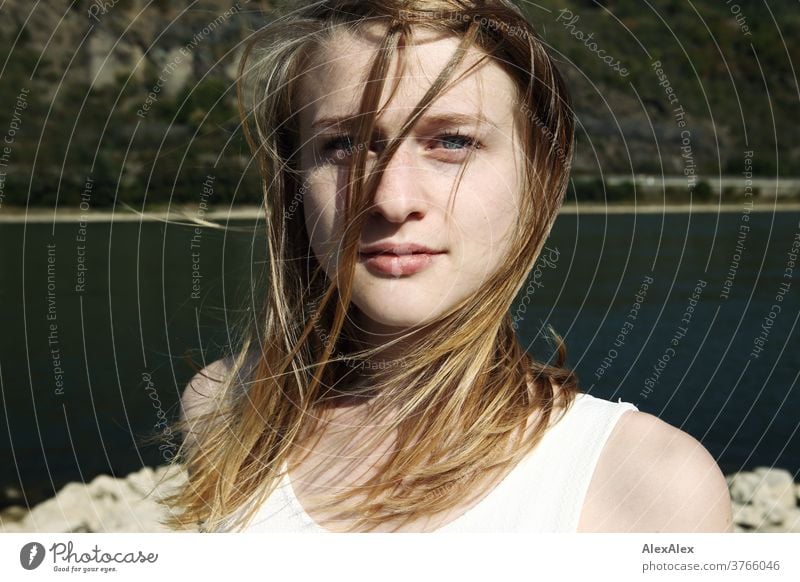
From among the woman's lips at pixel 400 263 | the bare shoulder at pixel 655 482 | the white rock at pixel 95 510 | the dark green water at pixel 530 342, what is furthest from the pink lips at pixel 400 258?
the white rock at pixel 95 510

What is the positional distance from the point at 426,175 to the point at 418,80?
0.28 feet

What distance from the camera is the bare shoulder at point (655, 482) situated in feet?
2.27

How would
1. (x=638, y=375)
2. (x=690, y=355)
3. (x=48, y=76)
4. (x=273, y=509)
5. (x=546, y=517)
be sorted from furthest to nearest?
(x=48, y=76) < (x=690, y=355) < (x=638, y=375) < (x=273, y=509) < (x=546, y=517)

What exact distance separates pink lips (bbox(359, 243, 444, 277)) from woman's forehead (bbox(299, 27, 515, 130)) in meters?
0.12

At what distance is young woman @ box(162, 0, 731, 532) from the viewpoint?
0.75 m

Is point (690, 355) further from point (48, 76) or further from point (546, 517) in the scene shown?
point (48, 76)

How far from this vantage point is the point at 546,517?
0.76 metres

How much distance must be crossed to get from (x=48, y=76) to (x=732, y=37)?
12.7 ft

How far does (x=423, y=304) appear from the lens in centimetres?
79

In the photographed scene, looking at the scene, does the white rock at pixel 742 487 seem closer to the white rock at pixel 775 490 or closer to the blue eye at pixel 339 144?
the white rock at pixel 775 490

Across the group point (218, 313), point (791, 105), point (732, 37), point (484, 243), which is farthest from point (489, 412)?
point (791, 105)

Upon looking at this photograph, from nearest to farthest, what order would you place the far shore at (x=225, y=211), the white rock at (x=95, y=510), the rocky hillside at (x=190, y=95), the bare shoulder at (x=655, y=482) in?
the bare shoulder at (x=655, y=482)
the far shore at (x=225, y=211)
the rocky hillside at (x=190, y=95)
the white rock at (x=95, y=510)

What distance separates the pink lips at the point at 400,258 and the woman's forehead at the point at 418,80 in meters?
0.12

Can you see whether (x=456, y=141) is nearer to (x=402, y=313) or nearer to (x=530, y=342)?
(x=402, y=313)
